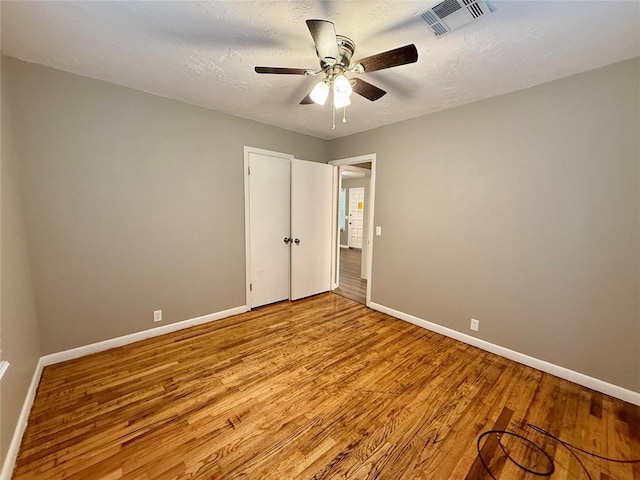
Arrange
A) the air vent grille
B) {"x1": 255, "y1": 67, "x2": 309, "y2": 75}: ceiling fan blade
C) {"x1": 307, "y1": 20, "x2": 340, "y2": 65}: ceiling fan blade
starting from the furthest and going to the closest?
{"x1": 255, "y1": 67, "x2": 309, "y2": 75}: ceiling fan blade < the air vent grille < {"x1": 307, "y1": 20, "x2": 340, "y2": 65}: ceiling fan blade

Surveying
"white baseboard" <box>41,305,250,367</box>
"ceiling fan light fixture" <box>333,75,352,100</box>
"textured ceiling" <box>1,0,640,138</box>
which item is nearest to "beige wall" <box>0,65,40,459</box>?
"white baseboard" <box>41,305,250,367</box>

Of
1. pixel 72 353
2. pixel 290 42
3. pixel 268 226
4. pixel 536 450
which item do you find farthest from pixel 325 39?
pixel 72 353

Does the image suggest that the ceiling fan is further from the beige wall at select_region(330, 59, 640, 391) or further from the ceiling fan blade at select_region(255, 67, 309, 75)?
the beige wall at select_region(330, 59, 640, 391)

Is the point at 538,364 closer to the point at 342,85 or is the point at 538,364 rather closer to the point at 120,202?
the point at 342,85

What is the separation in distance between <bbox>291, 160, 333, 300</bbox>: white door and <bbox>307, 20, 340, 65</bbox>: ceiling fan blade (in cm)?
219

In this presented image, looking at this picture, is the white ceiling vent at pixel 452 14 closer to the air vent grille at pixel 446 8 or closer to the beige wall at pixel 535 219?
the air vent grille at pixel 446 8

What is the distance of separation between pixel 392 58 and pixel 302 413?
91.7 inches

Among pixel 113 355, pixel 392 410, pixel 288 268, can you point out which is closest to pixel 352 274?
pixel 288 268

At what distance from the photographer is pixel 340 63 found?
1641 millimetres

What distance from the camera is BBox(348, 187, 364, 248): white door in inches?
328

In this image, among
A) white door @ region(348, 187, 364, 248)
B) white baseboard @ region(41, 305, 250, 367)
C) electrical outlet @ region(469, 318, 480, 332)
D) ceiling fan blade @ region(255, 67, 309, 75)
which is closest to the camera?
ceiling fan blade @ region(255, 67, 309, 75)

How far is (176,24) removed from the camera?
5.19ft

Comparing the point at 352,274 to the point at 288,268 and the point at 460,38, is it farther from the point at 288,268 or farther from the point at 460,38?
the point at 460,38

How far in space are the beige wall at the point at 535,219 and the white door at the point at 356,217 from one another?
5042mm
